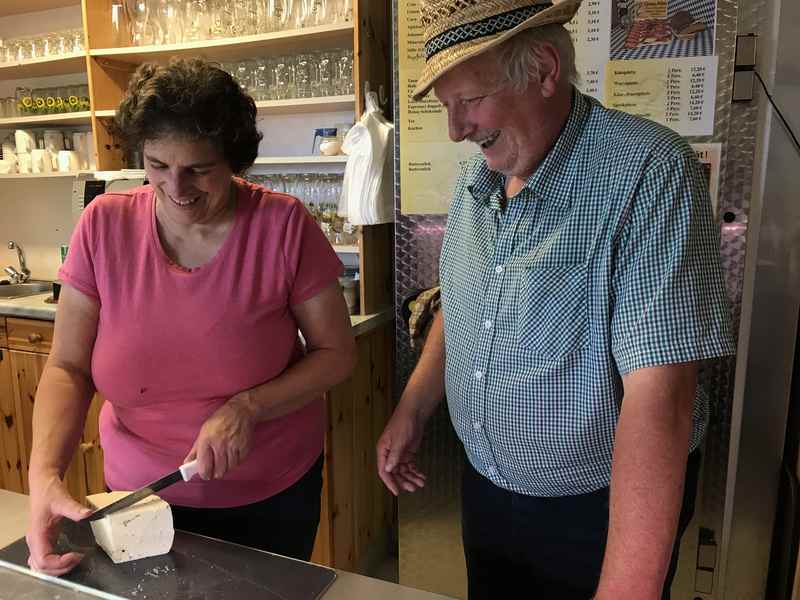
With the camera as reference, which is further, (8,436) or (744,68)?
(8,436)

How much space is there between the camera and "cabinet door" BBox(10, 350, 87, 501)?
2.43 metres

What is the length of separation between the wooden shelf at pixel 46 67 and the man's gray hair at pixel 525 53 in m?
2.37

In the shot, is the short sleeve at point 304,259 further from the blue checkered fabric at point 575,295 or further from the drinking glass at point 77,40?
the drinking glass at point 77,40

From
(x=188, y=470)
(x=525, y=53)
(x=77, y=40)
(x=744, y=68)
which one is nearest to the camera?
(x=525, y=53)

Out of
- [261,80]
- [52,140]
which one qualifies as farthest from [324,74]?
[52,140]

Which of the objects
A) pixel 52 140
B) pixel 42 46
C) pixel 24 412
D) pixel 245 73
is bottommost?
pixel 24 412

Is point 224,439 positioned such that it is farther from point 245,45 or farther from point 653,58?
point 245,45

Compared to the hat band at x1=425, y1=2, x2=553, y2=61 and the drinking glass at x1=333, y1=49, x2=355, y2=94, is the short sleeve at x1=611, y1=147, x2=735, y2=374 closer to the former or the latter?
the hat band at x1=425, y1=2, x2=553, y2=61

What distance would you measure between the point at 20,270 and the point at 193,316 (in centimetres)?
277

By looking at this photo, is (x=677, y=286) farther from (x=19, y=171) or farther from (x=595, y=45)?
(x=19, y=171)

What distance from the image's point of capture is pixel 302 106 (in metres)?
2.41

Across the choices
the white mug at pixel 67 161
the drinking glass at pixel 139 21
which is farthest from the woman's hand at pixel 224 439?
the white mug at pixel 67 161

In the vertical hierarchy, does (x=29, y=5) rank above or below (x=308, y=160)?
above

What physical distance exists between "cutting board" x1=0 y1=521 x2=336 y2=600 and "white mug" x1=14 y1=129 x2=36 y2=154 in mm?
2563
